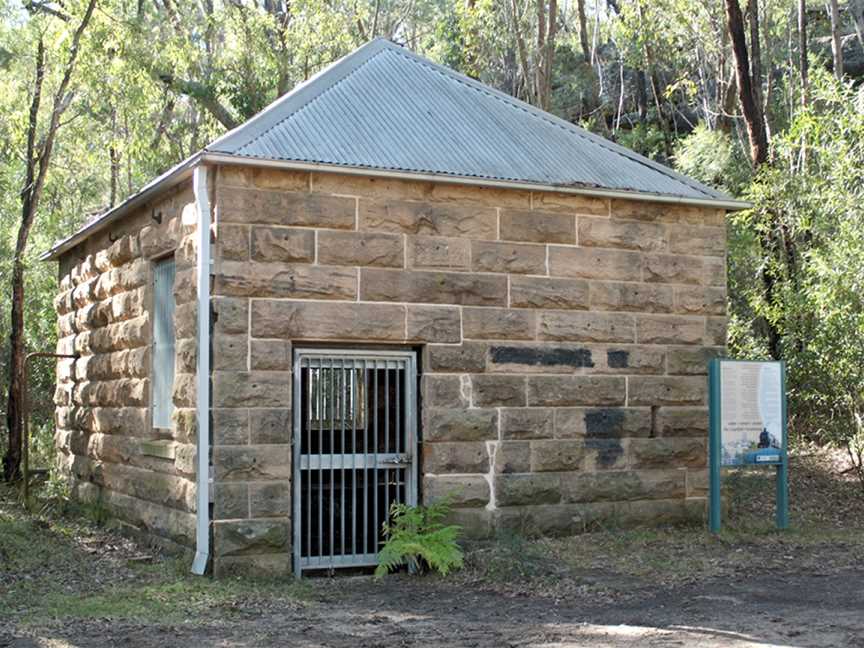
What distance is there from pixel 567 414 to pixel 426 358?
5.27ft

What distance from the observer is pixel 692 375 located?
11734mm

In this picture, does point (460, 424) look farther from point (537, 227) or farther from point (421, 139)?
point (421, 139)

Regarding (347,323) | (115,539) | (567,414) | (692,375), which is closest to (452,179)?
(347,323)

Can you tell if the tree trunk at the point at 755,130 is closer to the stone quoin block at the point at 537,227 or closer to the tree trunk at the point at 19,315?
the stone quoin block at the point at 537,227

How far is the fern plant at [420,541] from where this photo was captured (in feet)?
31.9

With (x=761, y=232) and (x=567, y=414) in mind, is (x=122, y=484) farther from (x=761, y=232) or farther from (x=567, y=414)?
(x=761, y=232)

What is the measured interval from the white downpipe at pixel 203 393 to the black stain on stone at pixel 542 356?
2734 mm

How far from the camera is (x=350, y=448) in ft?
33.9

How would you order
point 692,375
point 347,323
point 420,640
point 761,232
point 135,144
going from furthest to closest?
point 135,144 < point 761,232 < point 692,375 < point 347,323 < point 420,640

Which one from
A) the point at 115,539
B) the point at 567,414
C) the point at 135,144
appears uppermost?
the point at 135,144

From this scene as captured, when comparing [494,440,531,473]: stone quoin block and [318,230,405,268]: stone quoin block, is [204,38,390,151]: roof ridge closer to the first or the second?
Result: [318,230,405,268]: stone quoin block

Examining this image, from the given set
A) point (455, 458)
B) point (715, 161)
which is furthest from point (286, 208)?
point (715, 161)

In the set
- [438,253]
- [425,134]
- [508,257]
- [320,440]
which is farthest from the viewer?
[425,134]

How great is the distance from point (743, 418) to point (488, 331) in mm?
2907
